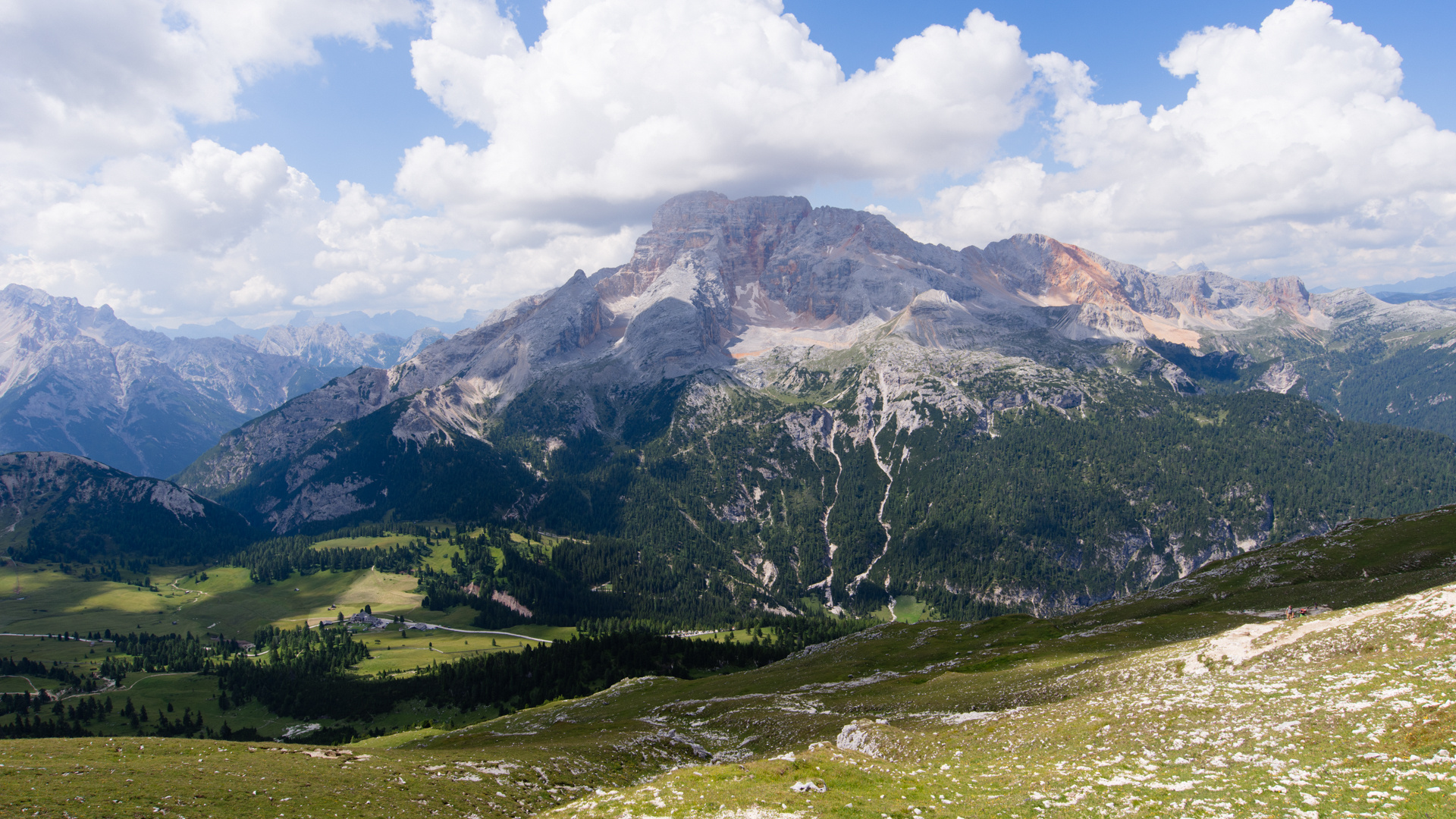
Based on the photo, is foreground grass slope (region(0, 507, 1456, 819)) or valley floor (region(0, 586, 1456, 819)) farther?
foreground grass slope (region(0, 507, 1456, 819))

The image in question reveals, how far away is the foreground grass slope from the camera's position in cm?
2777

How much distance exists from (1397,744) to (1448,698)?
5653 mm

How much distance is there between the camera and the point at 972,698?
196ft

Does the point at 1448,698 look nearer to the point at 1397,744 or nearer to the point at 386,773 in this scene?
the point at 1397,744

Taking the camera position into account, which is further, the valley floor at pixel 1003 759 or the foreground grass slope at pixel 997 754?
the foreground grass slope at pixel 997 754

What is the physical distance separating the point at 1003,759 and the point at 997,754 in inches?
76.5

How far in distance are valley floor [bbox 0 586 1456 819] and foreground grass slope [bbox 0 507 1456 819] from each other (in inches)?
6.4

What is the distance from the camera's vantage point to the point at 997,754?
1563 inches

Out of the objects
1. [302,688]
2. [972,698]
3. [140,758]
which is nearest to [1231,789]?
[972,698]

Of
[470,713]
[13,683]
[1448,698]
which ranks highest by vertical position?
[1448,698]

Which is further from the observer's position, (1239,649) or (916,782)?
(1239,649)

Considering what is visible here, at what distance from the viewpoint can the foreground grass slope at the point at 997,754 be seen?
27766mm

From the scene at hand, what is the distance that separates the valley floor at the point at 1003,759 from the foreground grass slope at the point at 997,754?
0.53ft

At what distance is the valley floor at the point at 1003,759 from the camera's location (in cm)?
2744
